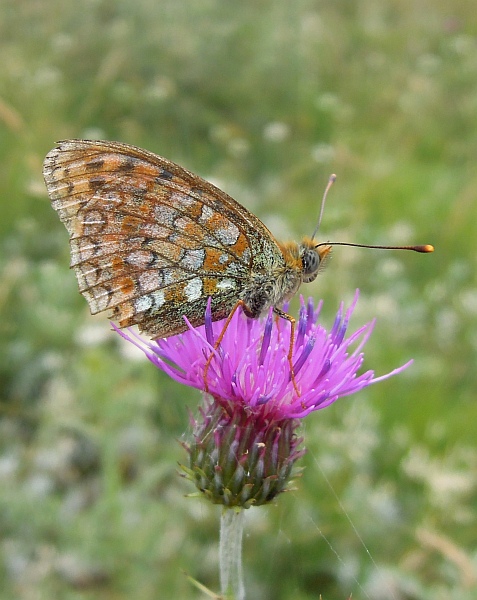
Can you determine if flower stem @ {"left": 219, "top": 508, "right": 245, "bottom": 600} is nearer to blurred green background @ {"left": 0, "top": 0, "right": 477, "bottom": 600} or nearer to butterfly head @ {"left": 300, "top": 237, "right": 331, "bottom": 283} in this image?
blurred green background @ {"left": 0, "top": 0, "right": 477, "bottom": 600}

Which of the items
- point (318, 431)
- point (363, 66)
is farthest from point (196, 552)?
point (363, 66)

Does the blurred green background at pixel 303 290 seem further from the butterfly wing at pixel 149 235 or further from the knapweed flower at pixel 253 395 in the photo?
the butterfly wing at pixel 149 235

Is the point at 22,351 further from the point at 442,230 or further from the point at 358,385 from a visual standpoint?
the point at 442,230

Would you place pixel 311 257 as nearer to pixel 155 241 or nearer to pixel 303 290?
pixel 155 241

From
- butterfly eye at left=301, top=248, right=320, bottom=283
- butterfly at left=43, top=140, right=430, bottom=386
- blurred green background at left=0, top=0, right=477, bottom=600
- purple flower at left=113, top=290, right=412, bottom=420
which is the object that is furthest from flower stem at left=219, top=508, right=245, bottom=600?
butterfly eye at left=301, top=248, right=320, bottom=283

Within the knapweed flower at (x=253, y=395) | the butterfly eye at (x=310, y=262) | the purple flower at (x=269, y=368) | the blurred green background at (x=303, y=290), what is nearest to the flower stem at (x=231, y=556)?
the knapweed flower at (x=253, y=395)

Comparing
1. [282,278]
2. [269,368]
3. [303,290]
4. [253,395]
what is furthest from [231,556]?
[303,290]
